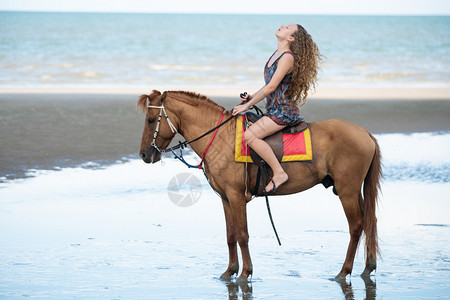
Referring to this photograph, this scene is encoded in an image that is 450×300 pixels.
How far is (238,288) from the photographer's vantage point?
6004mm

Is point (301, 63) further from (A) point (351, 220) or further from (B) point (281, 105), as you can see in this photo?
(A) point (351, 220)

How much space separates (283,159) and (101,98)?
1722cm

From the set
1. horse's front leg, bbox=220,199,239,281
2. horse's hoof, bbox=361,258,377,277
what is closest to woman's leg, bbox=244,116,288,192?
horse's front leg, bbox=220,199,239,281

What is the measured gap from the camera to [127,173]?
37.3ft

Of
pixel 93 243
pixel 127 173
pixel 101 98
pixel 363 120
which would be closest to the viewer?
pixel 93 243

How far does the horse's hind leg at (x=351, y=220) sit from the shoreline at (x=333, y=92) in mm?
16834

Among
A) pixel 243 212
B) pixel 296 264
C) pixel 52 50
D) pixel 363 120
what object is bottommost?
pixel 296 264

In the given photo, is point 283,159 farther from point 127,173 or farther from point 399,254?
point 127,173

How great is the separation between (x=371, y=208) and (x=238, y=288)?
1508 mm

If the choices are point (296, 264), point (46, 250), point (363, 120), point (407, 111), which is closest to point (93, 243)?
point (46, 250)

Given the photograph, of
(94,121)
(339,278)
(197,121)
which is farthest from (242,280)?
(94,121)

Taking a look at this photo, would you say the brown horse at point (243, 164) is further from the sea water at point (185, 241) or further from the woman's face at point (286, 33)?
the woman's face at point (286, 33)

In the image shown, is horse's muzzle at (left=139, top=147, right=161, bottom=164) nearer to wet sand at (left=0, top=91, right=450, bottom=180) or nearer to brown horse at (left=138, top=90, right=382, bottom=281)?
brown horse at (left=138, top=90, right=382, bottom=281)

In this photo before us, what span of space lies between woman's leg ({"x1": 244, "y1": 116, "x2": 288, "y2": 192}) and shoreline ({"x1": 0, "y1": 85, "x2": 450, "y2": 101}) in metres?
16.9
